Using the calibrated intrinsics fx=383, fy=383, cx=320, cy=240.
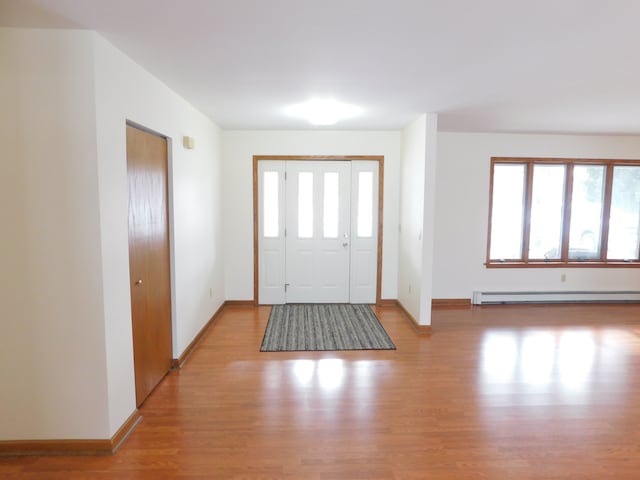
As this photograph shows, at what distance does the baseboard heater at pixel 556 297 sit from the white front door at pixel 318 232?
6.78 ft

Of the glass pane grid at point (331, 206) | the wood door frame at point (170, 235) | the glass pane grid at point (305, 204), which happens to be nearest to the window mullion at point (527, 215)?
the glass pane grid at point (331, 206)

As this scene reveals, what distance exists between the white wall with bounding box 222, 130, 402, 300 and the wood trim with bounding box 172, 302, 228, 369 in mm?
716

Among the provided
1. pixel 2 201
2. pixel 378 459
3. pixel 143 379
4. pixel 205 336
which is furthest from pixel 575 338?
pixel 2 201

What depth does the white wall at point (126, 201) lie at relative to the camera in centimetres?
229

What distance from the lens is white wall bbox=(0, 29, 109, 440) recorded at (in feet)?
6.95

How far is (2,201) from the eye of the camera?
7.04 feet

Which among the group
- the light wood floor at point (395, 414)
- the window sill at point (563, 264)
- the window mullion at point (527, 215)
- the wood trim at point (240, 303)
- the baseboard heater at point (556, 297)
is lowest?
the light wood floor at point (395, 414)

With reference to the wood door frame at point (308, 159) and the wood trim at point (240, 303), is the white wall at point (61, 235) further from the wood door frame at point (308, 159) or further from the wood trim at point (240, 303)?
the wood trim at point (240, 303)

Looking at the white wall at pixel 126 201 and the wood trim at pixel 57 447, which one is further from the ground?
the white wall at pixel 126 201

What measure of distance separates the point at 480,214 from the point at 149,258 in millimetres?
4477

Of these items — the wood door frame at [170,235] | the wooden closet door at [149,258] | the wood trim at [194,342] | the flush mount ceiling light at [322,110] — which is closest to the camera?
the wooden closet door at [149,258]

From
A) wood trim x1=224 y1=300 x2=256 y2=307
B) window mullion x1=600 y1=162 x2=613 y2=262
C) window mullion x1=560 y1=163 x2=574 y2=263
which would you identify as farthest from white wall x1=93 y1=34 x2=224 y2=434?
window mullion x1=600 y1=162 x2=613 y2=262

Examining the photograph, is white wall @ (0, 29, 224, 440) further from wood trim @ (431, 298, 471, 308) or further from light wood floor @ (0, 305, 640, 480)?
wood trim @ (431, 298, 471, 308)

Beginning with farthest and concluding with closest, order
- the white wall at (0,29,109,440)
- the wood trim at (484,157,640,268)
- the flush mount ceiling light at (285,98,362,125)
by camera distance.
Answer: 1. the wood trim at (484,157,640,268)
2. the flush mount ceiling light at (285,98,362,125)
3. the white wall at (0,29,109,440)
